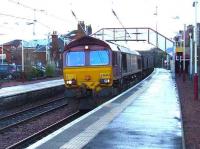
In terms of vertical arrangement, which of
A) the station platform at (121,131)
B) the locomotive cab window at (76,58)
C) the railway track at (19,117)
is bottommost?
the railway track at (19,117)

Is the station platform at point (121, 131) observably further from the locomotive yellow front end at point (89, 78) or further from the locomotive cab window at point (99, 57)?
the locomotive cab window at point (99, 57)

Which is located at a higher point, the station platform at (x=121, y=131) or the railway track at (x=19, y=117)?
the station platform at (x=121, y=131)

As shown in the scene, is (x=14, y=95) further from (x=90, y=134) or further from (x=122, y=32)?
(x=122, y=32)

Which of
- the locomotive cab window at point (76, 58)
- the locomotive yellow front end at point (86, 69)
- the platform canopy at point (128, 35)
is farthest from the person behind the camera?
the platform canopy at point (128, 35)

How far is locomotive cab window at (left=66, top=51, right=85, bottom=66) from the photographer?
83.0 feet

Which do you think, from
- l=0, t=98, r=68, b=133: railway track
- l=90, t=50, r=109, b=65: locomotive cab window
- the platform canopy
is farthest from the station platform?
the platform canopy

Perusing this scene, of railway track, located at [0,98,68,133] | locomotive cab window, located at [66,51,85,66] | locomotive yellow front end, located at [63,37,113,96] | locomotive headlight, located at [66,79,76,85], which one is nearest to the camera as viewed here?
railway track, located at [0,98,68,133]

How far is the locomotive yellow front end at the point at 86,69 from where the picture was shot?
24656 mm

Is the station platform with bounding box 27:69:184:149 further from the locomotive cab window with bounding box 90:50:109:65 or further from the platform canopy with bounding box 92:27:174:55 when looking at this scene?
the platform canopy with bounding box 92:27:174:55

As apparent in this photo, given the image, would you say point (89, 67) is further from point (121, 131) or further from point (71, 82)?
point (121, 131)

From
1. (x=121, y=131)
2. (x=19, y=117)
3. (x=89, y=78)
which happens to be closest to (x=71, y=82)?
(x=89, y=78)

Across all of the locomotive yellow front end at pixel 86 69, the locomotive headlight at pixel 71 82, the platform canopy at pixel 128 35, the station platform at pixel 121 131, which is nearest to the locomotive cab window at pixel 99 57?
the locomotive yellow front end at pixel 86 69

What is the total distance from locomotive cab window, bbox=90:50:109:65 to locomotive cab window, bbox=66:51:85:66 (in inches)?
16.3

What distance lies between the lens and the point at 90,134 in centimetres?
1315
